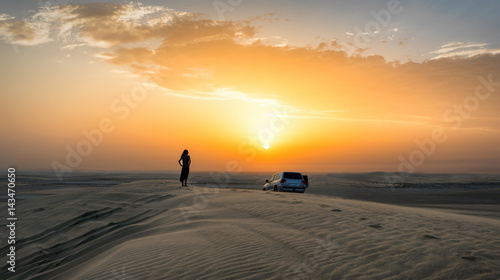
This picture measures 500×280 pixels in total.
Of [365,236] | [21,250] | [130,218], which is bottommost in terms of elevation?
[21,250]

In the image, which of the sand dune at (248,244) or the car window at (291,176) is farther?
the car window at (291,176)

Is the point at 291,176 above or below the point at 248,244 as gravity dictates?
above

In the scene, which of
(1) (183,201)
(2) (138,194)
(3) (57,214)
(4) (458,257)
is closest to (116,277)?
(4) (458,257)

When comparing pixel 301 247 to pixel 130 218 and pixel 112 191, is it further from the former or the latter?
pixel 112 191

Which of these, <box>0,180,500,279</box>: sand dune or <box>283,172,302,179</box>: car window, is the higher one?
<box>283,172,302,179</box>: car window

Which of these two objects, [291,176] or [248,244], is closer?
[248,244]

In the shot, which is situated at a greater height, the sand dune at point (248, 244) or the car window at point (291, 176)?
the car window at point (291, 176)

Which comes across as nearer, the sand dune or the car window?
the sand dune

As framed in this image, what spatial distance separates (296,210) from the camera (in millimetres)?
10758

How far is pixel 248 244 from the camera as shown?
6.81m

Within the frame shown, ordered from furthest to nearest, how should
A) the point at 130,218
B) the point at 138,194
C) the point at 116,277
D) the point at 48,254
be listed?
the point at 138,194 < the point at 130,218 < the point at 48,254 < the point at 116,277

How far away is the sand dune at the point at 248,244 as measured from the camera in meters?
5.38

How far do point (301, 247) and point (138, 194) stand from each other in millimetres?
11645

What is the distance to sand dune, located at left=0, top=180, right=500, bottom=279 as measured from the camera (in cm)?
538
